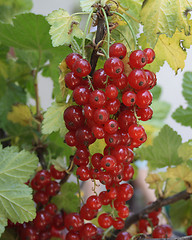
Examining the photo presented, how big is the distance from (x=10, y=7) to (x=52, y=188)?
0.43 metres

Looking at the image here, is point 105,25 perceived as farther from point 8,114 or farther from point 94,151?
point 8,114

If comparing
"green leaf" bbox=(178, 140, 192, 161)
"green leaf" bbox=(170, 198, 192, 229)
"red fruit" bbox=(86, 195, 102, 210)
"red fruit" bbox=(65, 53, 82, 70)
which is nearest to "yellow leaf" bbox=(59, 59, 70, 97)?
"red fruit" bbox=(65, 53, 82, 70)

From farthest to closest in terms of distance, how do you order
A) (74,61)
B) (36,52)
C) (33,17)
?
(36,52)
(33,17)
(74,61)

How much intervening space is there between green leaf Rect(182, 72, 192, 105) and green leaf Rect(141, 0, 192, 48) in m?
0.22

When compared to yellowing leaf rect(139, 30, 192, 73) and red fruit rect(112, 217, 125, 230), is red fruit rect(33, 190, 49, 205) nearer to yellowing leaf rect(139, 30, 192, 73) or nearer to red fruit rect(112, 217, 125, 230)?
red fruit rect(112, 217, 125, 230)

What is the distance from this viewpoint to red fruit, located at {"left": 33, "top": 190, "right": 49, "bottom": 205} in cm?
43

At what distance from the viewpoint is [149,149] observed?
0.48 meters

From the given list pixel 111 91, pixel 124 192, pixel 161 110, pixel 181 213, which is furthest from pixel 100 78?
pixel 161 110

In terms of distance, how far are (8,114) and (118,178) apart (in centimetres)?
30

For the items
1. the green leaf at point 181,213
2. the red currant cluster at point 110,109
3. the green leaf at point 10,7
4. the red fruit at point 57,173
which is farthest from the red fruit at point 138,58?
the green leaf at point 10,7

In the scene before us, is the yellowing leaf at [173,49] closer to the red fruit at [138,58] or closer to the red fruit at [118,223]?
the red fruit at [138,58]

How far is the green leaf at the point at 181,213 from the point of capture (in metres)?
0.54

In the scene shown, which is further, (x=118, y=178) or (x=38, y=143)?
(x=38, y=143)

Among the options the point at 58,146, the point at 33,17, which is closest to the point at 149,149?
the point at 58,146
